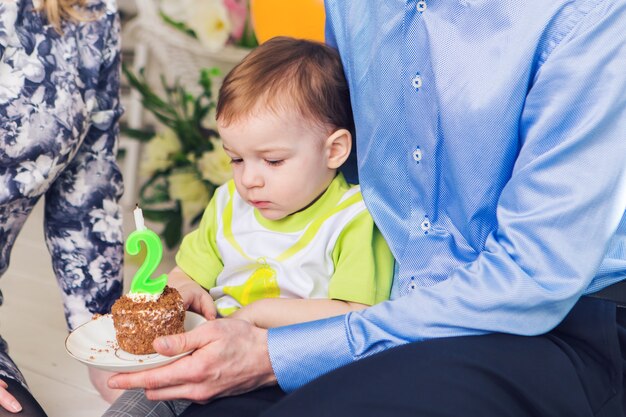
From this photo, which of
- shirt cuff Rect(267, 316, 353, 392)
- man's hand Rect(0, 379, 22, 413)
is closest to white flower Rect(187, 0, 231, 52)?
man's hand Rect(0, 379, 22, 413)

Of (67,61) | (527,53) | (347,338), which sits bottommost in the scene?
(347,338)

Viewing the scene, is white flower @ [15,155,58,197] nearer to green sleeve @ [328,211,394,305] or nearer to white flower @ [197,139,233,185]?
green sleeve @ [328,211,394,305]

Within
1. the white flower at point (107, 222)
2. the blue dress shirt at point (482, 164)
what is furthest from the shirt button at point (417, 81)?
the white flower at point (107, 222)

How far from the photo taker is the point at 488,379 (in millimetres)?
1176

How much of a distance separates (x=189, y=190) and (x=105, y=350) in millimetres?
1747

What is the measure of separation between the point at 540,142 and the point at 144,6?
7.66ft

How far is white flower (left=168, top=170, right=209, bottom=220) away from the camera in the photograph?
122 inches

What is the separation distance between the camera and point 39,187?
1.75 metres

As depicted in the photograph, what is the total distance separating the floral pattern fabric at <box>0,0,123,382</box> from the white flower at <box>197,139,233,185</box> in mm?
923

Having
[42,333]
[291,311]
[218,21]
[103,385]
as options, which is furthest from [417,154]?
[218,21]

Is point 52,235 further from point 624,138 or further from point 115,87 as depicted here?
point 624,138

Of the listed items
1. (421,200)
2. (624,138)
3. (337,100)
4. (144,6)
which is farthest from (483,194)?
(144,6)

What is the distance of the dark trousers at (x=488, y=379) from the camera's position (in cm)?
115

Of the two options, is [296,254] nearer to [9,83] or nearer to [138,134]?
[9,83]
